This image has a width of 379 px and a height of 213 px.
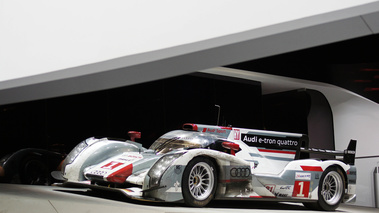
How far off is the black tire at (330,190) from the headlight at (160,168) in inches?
76.3

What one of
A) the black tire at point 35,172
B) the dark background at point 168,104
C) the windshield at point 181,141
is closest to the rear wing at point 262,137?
the windshield at point 181,141

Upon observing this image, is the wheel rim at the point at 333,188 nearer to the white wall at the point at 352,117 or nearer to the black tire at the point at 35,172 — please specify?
the white wall at the point at 352,117

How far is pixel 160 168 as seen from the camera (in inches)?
156

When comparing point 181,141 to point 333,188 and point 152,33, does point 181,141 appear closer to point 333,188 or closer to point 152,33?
point 333,188

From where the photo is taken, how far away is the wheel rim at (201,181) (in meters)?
4.05

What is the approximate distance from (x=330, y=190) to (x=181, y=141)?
1877 mm

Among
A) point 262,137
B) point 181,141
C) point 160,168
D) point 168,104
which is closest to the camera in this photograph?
point 160,168

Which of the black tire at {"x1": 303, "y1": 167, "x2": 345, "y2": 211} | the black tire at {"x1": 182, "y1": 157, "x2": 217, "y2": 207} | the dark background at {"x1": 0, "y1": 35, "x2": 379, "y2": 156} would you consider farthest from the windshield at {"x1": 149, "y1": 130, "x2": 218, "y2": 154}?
the dark background at {"x1": 0, "y1": 35, "x2": 379, "y2": 156}

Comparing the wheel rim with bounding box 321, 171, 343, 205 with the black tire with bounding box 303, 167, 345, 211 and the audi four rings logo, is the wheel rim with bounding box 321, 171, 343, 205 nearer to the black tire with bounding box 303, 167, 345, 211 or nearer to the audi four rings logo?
the black tire with bounding box 303, 167, 345, 211

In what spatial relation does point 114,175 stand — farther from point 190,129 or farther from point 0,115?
point 0,115

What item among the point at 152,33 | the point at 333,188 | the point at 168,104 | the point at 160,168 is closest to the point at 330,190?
the point at 333,188

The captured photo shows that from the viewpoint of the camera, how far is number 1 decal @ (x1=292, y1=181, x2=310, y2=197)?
4891 millimetres

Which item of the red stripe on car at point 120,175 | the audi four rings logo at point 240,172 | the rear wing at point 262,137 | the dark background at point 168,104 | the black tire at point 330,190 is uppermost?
the dark background at point 168,104

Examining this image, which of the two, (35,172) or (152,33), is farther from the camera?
(35,172)
